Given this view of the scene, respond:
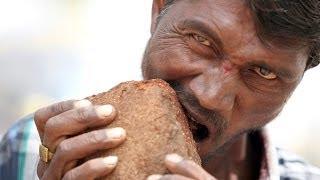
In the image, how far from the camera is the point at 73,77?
6.18 metres

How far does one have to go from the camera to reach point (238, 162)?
3.26 metres

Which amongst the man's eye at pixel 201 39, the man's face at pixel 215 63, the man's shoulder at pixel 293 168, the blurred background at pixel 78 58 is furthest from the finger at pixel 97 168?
the blurred background at pixel 78 58

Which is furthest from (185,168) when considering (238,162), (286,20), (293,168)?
(293,168)

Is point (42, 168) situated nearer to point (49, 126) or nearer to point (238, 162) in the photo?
point (49, 126)

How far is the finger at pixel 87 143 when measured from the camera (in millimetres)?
2134

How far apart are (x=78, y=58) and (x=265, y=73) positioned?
13.5 ft

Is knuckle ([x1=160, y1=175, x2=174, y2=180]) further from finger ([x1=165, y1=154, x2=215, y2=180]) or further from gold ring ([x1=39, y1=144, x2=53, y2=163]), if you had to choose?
gold ring ([x1=39, y1=144, x2=53, y2=163])

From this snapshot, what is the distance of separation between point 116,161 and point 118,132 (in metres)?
0.08

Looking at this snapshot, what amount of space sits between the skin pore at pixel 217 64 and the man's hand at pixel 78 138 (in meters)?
0.32

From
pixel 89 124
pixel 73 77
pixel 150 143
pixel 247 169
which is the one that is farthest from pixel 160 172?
pixel 73 77

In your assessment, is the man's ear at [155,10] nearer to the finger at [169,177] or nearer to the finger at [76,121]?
the finger at [76,121]

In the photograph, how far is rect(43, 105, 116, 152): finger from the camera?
7.08ft

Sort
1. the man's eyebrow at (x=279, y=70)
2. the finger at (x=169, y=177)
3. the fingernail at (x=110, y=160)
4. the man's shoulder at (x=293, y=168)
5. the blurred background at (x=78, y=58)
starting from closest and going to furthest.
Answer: the finger at (x=169, y=177) → the fingernail at (x=110, y=160) → the man's eyebrow at (x=279, y=70) → the man's shoulder at (x=293, y=168) → the blurred background at (x=78, y=58)

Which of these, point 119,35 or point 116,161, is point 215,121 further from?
point 119,35
